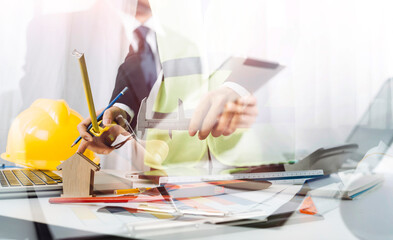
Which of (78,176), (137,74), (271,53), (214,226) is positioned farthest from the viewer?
(271,53)

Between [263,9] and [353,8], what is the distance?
24cm

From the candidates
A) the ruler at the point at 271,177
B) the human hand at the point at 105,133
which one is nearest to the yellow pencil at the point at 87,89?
the human hand at the point at 105,133

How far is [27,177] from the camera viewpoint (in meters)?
0.36

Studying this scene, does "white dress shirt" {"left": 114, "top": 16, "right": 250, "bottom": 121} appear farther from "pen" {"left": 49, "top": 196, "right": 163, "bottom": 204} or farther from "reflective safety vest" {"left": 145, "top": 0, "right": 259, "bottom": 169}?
"pen" {"left": 49, "top": 196, "right": 163, "bottom": 204}

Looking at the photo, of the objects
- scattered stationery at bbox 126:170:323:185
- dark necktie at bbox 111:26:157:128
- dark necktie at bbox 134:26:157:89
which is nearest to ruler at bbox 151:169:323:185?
scattered stationery at bbox 126:170:323:185

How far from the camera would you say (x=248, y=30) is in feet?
2.17

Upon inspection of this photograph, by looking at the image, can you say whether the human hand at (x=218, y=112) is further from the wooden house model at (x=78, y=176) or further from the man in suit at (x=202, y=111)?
the wooden house model at (x=78, y=176)

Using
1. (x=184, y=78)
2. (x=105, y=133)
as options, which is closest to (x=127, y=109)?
(x=105, y=133)

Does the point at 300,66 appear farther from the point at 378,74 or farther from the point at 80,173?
the point at 80,173

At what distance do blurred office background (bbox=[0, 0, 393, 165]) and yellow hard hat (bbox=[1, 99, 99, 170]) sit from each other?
0.01 meters

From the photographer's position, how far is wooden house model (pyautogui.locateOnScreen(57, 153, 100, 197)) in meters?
0.32

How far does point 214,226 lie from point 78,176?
0.63ft

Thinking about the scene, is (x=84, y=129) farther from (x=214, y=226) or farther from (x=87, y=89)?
(x=214, y=226)

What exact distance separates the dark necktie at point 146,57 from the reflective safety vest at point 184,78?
23mm
